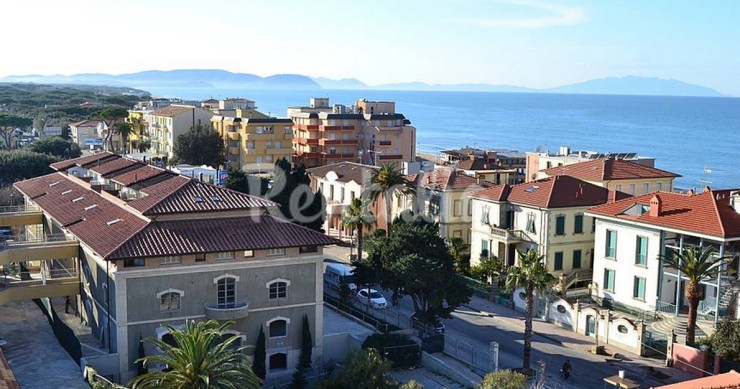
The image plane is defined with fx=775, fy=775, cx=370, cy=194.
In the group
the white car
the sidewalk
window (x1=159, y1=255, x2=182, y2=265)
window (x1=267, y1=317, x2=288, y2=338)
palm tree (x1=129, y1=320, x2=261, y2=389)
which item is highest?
window (x1=159, y1=255, x2=182, y2=265)

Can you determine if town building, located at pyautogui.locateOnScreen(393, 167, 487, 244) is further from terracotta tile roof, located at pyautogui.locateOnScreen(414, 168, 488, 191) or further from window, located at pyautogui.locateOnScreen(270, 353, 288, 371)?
window, located at pyautogui.locateOnScreen(270, 353, 288, 371)

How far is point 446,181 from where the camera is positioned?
63438 millimetres

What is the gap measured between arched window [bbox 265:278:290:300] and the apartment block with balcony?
67751 mm

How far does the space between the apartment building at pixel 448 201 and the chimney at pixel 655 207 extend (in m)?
18.2

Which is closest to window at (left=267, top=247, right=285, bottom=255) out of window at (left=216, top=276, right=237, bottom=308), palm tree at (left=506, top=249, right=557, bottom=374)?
window at (left=216, top=276, right=237, bottom=308)

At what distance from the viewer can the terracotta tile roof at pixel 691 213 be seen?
141 feet

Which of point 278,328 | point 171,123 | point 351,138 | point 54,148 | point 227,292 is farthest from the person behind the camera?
point 171,123

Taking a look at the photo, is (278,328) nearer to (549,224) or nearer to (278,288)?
(278,288)

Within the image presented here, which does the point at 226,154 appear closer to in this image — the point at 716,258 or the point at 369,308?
the point at 369,308

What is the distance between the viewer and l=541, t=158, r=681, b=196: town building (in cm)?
6300

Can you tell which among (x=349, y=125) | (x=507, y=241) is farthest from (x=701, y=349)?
(x=349, y=125)

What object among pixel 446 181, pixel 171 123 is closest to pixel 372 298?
pixel 446 181

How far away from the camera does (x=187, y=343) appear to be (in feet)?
91.9

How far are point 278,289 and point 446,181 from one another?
27072 millimetres
